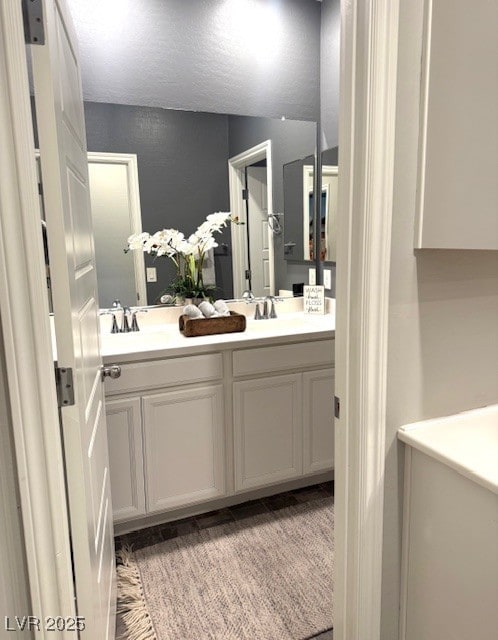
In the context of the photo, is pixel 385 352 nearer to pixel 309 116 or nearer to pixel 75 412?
pixel 75 412

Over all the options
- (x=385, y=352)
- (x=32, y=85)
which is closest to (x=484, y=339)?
(x=385, y=352)

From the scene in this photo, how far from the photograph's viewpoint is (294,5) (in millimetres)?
2527

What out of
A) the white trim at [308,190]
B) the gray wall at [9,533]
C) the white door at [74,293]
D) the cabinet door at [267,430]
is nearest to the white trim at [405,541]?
the white door at [74,293]

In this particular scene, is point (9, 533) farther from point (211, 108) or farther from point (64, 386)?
point (211, 108)

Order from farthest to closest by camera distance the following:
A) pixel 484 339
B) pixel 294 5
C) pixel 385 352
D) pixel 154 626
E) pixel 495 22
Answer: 1. pixel 294 5
2. pixel 154 626
3. pixel 484 339
4. pixel 385 352
5. pixel 495 22

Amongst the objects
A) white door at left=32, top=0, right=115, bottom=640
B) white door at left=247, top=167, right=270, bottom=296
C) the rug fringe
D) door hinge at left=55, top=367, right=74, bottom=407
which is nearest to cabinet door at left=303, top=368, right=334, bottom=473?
white door at left=247, top=167, right=270, bottom=296

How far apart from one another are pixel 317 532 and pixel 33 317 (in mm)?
1730

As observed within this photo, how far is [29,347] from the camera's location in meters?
0.85

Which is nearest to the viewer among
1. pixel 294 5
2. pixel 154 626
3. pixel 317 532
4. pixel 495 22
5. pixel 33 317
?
pixel 33 317

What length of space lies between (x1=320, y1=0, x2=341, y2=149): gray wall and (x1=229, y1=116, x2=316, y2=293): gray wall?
9 cm

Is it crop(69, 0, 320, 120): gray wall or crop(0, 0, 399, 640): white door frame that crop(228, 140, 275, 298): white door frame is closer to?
crop(69, 0, 320, 120): gray wall

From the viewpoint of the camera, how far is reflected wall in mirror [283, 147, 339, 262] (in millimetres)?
2650

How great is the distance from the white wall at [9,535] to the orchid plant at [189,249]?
62.1 inches

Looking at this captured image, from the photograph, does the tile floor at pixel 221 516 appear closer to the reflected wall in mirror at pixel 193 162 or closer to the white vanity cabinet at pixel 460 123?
the reflected wall in mirror at pixel 193 162
